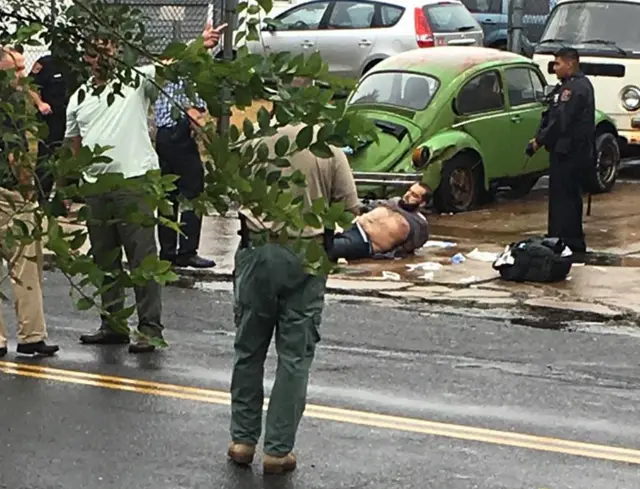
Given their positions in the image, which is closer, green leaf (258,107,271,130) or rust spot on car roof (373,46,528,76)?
green leaf (258,107,271,130)

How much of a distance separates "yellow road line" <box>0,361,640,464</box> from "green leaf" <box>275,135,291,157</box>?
13.6 feet

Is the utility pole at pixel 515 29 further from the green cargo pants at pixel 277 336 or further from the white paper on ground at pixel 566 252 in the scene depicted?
the green cargo pants at pixel 277 336

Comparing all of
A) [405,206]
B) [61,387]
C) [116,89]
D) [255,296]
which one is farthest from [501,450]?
[405,206]

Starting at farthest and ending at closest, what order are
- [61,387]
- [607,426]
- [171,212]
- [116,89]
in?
[61,387] < [607,426] < [116,89] < [171,212]

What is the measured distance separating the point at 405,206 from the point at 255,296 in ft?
22.7

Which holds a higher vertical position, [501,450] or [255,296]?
[255,296]

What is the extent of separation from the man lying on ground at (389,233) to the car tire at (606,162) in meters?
3.90

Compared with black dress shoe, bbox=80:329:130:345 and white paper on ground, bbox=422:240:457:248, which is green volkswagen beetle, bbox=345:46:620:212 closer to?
A: white paper on ground, bbox=422:240:457:248

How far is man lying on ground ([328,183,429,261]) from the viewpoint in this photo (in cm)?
1290

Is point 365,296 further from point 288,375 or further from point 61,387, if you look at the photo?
point 288,375

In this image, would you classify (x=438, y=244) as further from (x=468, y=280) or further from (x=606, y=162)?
(x=606, y=162)

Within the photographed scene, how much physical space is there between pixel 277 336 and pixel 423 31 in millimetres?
15357

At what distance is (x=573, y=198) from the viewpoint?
1316cm

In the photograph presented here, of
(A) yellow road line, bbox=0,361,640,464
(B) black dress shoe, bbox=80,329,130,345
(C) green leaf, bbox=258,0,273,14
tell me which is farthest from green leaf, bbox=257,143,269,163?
(B) black dress shoe, bbox=80,329,130,345
